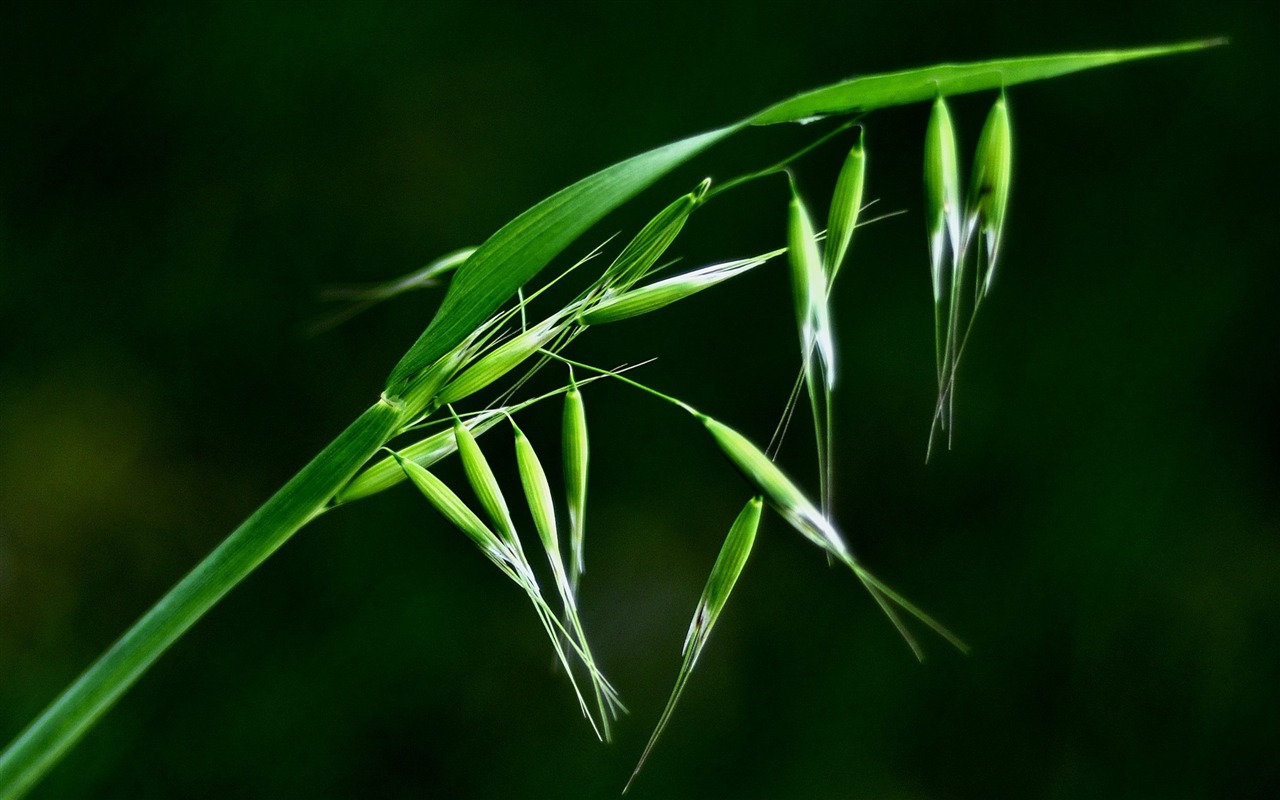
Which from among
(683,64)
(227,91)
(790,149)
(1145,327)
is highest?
(227,91)

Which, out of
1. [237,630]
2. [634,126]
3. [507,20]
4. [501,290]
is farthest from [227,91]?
[501,290]

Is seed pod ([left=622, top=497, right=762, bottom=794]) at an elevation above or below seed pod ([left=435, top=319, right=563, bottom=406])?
below

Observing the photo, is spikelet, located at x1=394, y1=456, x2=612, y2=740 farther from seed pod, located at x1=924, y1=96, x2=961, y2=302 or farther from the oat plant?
seed pod, located at x1=924, y1=96, x2=961, y2=302

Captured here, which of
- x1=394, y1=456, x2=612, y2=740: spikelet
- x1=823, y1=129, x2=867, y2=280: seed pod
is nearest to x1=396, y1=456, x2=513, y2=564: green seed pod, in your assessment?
x1=394, y1=456, x2=612, y2=740: spikelet

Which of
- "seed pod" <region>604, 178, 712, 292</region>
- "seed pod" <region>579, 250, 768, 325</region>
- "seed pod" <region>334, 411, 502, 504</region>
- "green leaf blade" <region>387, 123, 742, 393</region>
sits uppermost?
"green leaf blade" <region>387, 123, 742, 393</region>

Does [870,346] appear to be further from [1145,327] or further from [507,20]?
[507,20]

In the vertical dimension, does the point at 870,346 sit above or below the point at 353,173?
below

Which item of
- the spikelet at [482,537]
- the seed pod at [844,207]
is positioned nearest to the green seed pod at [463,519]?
the spikelet at [482,537]
